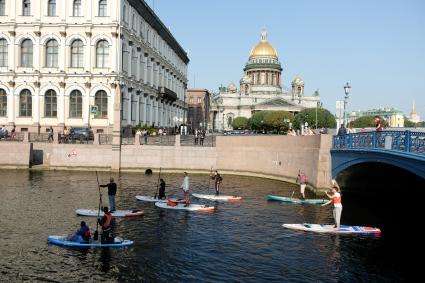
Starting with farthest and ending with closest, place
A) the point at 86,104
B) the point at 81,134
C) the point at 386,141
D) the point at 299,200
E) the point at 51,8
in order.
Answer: the point at 86,104
the point at 51,8
the point at 81,134
the point at 299,200
the point at 386,141

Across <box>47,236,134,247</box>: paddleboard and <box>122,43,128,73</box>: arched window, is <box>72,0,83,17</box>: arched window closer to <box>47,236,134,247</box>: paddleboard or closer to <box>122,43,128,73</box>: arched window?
<box>122,43,128,73</box>: arched window

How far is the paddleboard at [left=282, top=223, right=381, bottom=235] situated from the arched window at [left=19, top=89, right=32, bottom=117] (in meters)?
49.3

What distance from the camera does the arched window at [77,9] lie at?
63.1 meters

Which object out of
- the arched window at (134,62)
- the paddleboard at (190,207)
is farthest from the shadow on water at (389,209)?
the arched window at (134,62)

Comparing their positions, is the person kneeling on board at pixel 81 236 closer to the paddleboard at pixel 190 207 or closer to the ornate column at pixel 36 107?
the paddleboard at pixel 190 207

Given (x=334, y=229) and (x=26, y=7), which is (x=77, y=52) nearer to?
(x=26, y=7)

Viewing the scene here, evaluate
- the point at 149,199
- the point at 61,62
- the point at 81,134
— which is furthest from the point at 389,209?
the point at 61,62

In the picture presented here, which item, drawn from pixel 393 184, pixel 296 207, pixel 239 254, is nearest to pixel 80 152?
pixel 296 207

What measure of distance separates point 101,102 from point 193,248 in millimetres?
46100

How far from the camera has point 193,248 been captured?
20.9 m

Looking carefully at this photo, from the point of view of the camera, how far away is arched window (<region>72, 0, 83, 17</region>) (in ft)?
207

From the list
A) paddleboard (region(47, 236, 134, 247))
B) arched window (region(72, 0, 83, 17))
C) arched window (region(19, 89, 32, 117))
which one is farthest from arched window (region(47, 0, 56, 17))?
paddleboard (region(47, 236, 134, 247))

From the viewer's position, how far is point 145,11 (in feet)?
247

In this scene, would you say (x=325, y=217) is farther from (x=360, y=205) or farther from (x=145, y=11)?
(x=145, y=11)
